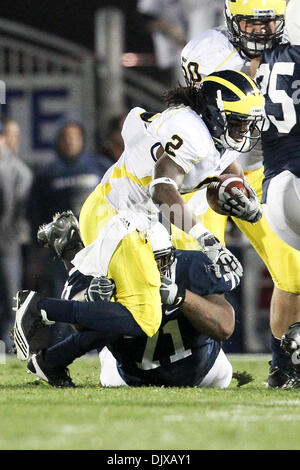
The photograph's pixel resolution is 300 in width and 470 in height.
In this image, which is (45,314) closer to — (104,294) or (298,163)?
(104,294)

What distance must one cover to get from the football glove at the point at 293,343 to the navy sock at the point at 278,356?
229mm

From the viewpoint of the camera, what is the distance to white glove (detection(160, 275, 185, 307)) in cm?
441

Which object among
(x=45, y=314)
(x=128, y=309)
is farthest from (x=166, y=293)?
(x=45, y=314)

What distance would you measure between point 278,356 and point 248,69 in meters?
1.41

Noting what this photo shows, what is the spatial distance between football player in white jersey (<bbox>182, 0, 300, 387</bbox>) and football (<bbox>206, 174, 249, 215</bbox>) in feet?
1.10

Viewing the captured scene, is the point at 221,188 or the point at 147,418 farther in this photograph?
the point at 221,188

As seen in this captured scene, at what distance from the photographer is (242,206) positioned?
181 inches

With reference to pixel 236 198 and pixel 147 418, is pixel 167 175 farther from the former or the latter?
pixel 147 418

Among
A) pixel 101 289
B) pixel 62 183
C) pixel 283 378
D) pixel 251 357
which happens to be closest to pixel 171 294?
pixel 101 289

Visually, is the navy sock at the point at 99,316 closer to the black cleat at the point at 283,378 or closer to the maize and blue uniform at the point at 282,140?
the black cleat at the point at 283,378

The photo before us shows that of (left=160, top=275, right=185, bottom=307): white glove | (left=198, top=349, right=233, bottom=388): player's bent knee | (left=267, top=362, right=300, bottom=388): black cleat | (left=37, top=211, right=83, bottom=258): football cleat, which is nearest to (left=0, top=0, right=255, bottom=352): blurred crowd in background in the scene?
(left=37, top=211, right=83, bottom=258): football cleat

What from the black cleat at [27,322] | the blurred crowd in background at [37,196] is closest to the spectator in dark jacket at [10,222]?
the blurred crowd in background at [37,196]

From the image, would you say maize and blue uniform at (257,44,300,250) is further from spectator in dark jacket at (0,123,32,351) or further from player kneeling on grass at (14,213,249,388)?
spectator in dark jacket at (0,123,32,351)

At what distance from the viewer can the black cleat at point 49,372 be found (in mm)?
4578
